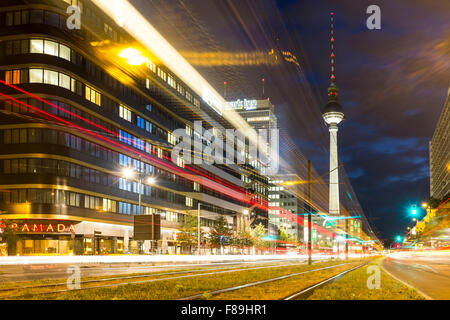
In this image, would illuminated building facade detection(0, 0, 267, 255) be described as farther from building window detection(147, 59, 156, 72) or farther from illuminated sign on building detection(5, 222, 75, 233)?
building window detection(147, 59, 156, 72)

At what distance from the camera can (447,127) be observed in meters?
141

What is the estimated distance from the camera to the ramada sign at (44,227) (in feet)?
185

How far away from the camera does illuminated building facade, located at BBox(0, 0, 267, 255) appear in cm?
5738

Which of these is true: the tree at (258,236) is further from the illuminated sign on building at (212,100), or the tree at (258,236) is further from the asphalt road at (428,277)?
the asphalt road at (428,277)

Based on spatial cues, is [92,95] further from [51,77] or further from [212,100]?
[212,100]

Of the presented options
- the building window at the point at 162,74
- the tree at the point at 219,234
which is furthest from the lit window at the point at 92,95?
the tree at the point at 219,234

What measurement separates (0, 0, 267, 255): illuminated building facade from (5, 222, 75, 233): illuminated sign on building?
0.40ft

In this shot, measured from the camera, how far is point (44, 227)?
57.9m

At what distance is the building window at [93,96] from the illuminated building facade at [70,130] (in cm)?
14

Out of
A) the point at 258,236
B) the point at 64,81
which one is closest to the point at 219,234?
the point at 258,236

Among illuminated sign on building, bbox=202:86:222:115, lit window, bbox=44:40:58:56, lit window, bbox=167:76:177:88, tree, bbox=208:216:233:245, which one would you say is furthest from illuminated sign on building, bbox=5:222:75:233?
illuminated sign on building, bbox=202:86:222:115

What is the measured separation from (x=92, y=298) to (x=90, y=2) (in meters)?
57.6

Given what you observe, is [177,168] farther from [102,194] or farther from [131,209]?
[102,194]

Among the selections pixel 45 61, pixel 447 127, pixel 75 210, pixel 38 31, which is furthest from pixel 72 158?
pixel 447 127
